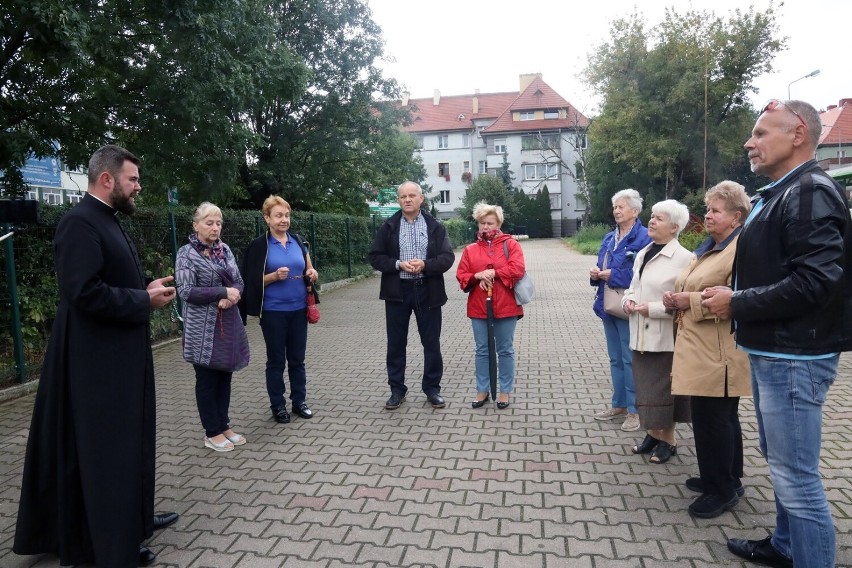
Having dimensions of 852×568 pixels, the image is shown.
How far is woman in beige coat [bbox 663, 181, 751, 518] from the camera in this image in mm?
3439

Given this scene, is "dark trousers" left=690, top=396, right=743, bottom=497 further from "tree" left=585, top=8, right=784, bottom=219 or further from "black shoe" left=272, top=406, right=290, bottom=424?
"tree" left=585, top=8, right=784, bottom=219

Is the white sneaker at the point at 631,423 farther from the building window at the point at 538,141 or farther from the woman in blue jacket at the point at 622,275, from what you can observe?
the building window at the point at 538,141

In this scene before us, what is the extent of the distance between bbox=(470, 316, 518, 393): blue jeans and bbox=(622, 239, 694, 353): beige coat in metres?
1.59

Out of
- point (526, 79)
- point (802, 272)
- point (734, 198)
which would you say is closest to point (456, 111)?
point (526, 79)

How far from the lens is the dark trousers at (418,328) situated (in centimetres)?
587

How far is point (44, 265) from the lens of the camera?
7.43m

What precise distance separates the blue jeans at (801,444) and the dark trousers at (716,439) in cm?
81

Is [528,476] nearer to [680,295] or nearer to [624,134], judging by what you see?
[680,295]

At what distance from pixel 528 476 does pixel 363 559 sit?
Answer: 4.70ft

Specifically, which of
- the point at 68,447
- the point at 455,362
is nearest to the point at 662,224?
the point at 68,447

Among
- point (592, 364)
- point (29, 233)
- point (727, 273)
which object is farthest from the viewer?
point (592, 364)

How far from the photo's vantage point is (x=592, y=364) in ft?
25.5

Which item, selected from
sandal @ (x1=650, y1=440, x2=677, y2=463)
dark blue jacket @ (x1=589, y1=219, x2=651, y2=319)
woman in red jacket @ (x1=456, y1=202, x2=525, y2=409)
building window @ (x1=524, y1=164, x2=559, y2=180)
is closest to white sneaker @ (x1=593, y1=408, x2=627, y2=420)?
woman in red jacket @ (x1=456, y1=202, x2=525, y2=409)

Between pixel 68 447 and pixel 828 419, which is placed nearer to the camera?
pixel 68 447
